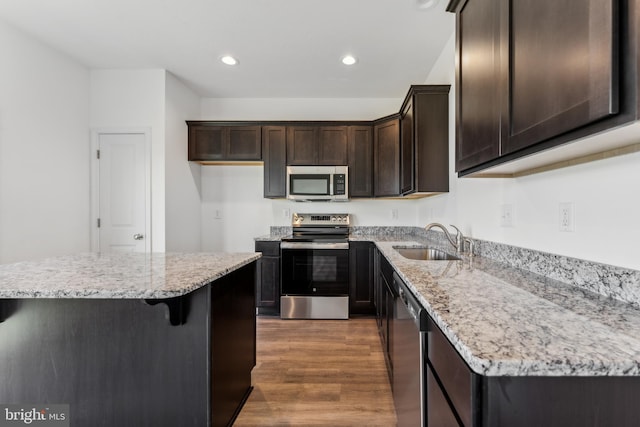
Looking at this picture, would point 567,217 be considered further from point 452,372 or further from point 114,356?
point 114,356

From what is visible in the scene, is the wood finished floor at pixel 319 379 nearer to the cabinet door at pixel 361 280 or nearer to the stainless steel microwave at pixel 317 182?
the cabinet door at pixel 361 280

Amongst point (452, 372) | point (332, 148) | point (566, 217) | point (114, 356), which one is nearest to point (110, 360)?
point (114, 356)

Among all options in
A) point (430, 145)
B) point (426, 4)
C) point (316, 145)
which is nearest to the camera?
point (426, 4)

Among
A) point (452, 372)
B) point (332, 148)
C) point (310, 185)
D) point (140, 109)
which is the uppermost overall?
point (140, 109)

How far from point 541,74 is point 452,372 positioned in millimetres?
883

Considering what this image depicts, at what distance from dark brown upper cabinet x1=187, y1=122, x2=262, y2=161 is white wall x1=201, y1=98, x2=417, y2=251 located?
318 mm

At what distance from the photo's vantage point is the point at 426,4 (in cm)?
197

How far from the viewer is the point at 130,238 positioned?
3096mm

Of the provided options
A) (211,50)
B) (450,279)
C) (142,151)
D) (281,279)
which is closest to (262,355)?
(281,279)

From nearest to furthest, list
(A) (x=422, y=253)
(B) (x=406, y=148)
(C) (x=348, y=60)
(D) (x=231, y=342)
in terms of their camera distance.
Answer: (D) (x=231, y=342) < (A) (x=422, y=253) < (C) (x=348, y=60) < (B) (x=406, y=148)

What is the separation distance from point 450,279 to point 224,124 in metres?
3.14

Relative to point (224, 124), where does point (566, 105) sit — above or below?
below

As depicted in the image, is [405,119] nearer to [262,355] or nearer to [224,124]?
[224,124]

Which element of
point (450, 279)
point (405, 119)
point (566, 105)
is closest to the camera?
point (566, 105)
